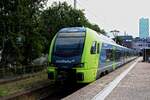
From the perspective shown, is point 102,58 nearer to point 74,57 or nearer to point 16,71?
point 74,57

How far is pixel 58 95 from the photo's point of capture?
23656mm

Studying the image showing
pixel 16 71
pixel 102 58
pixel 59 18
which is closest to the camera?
pixel 102 58

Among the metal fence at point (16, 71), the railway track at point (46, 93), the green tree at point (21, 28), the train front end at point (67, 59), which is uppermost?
the green tree at point (21, 28)

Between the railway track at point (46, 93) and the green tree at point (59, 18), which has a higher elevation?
the green tree at point (59, 18)

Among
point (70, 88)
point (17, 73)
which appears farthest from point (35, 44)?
point (70, 88)

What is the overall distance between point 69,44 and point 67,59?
0.91 m

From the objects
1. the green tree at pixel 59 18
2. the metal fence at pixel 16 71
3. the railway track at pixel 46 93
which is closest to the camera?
the railway track at pixel 46 93

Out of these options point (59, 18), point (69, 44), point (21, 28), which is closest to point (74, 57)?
point (69, 44)

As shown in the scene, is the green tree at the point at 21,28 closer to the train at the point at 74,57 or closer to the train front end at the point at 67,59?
the train at the point at 74,57

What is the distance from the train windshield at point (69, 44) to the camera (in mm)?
22281

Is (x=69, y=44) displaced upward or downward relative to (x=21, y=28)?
downward

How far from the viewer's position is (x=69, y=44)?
74.3 feet

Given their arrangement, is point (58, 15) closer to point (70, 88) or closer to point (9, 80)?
point (9, 80)

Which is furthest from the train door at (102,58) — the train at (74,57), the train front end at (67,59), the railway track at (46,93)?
the train front end at (67,59)
